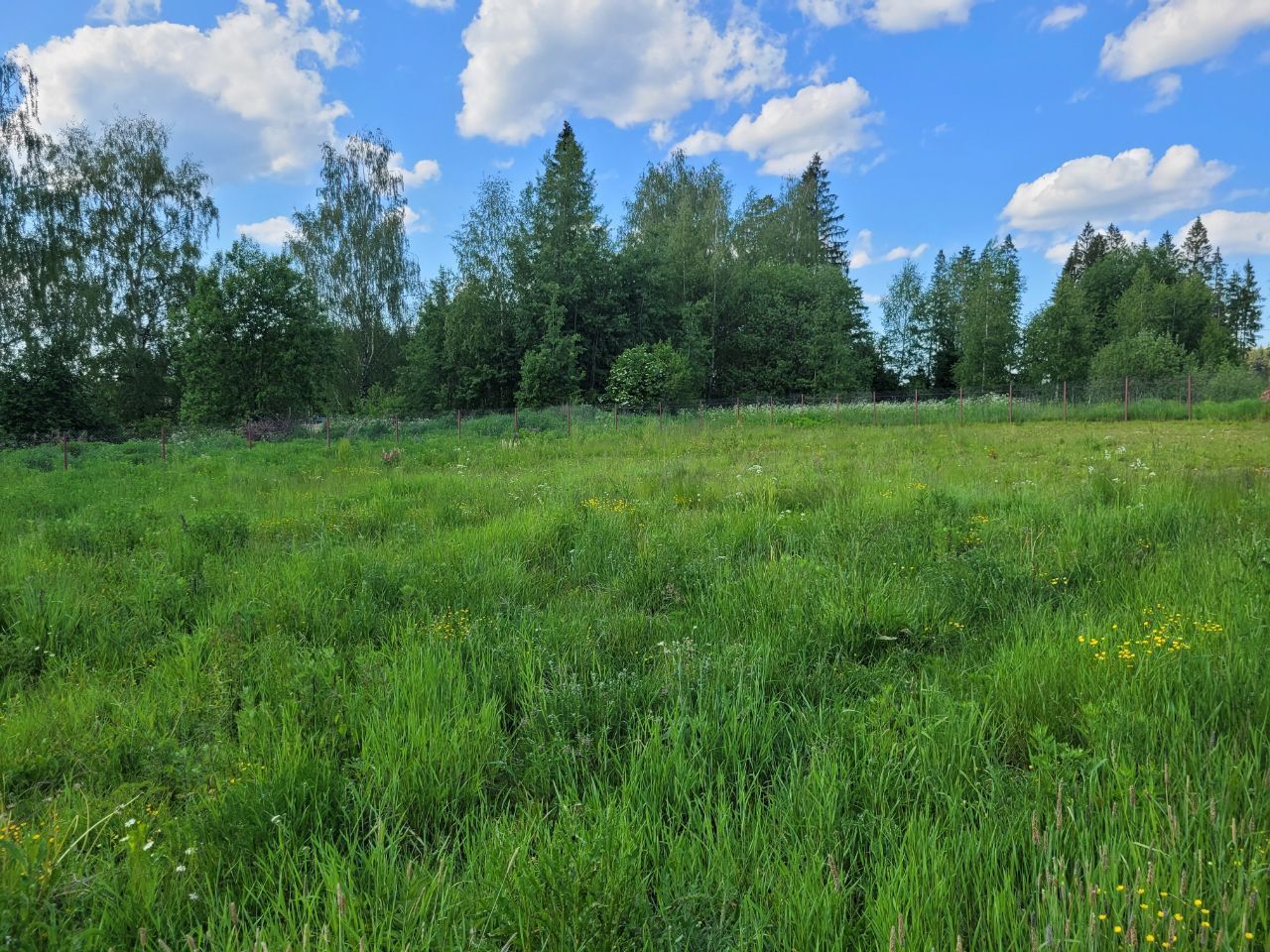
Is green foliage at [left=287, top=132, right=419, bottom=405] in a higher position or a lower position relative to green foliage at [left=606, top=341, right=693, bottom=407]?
higher

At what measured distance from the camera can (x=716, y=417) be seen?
78.7 ft

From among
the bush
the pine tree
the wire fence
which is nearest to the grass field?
the wire fence

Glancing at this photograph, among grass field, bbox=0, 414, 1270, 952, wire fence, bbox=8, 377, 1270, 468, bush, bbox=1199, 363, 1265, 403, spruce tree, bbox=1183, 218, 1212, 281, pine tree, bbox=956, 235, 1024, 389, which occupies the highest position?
spruce tree, bbox=1183, 218, 1212, 281

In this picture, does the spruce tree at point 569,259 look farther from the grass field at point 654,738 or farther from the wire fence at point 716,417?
the grass field at point 654,738

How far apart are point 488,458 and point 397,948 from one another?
1263cm

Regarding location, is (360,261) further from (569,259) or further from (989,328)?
(989,328)

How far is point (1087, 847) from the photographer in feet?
5.71

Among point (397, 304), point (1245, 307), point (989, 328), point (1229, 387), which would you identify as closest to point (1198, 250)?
point (1245, 307)

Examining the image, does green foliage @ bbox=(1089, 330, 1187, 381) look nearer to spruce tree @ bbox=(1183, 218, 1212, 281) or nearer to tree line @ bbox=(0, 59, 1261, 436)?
tree line @ bbox=(0, 59, 1261, 436)

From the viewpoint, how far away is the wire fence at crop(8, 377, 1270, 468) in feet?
65.9

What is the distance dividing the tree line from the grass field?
27.1m

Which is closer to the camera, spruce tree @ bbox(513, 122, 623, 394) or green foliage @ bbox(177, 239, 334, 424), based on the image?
green foliage @ bbox(177, 239, 334, 424)

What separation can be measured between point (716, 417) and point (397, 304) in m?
24.6

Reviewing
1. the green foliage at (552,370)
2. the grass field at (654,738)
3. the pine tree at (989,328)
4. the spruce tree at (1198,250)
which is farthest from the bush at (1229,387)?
the spruce tree at (1198,250)
